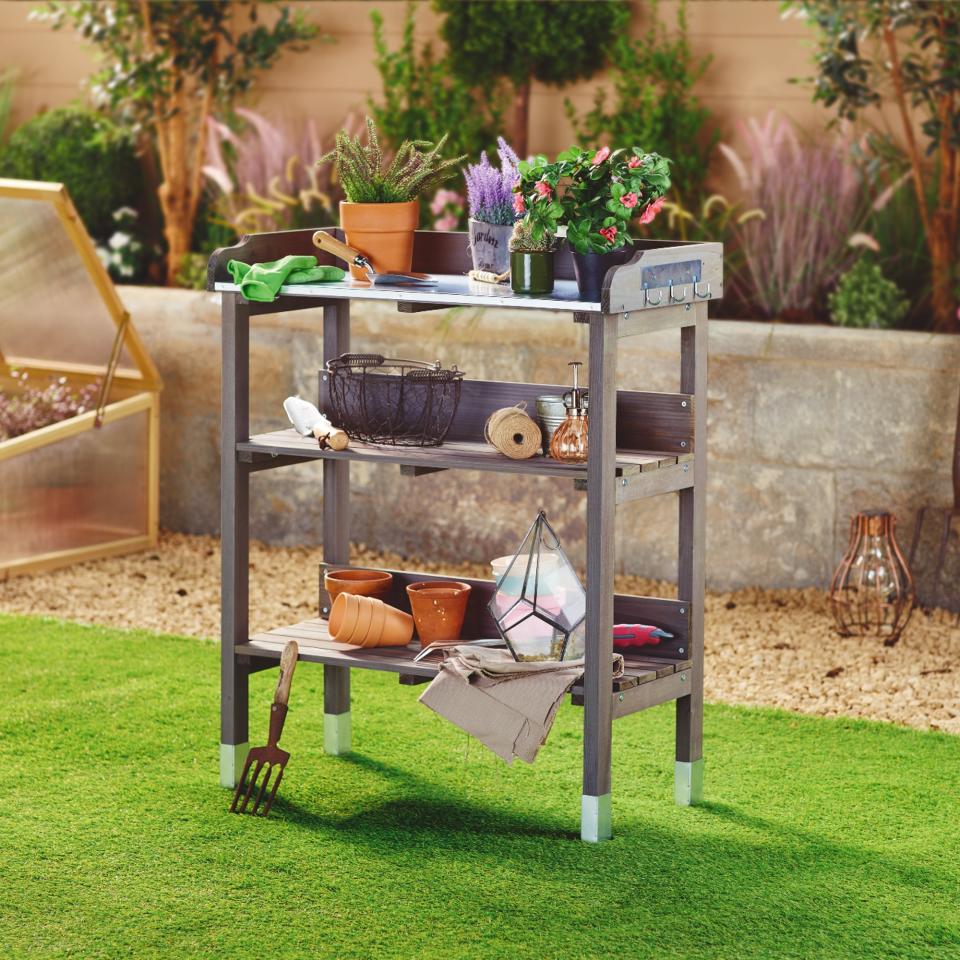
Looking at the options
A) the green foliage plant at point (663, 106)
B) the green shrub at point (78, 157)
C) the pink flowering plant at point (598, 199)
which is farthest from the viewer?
the green shrub at point (78, 157)

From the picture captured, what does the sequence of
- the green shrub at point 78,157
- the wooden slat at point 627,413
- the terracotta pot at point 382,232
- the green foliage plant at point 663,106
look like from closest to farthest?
the wooden slat at point 627,413, the terracotta pot at point 382,232, the green foliage plant at point 663,106, the green shrub at point 78,157

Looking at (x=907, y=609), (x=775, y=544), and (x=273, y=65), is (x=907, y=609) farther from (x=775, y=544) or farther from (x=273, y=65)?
(x=273, y=65)

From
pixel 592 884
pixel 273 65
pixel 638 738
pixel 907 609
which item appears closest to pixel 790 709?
pixel 638 738

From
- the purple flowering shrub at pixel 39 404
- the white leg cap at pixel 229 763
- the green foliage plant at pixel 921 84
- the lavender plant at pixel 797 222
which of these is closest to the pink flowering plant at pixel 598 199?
the white leg cap at pixel 229 763

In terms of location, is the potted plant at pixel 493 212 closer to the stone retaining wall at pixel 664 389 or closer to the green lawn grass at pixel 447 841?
the green lawn grass at pixel 447 841

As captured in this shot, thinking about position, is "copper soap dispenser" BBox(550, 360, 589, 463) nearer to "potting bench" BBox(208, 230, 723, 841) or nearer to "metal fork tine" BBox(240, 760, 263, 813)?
"potting bench" BBox(208, 230, 723, 841)

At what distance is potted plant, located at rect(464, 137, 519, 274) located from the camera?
4.09m

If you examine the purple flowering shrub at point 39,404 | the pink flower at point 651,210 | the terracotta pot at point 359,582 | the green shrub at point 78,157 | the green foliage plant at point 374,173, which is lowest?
the terracotta pot at point 359,582

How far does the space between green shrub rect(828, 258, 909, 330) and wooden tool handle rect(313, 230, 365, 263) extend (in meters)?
2.78

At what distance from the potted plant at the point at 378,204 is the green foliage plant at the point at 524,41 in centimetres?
321

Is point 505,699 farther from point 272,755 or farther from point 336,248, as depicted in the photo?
point 336,248

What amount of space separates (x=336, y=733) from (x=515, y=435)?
115 cm

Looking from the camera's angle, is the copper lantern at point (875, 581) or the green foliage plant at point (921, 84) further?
the green foliage plant at point (921, 84)

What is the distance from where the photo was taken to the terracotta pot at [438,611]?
429 cm
